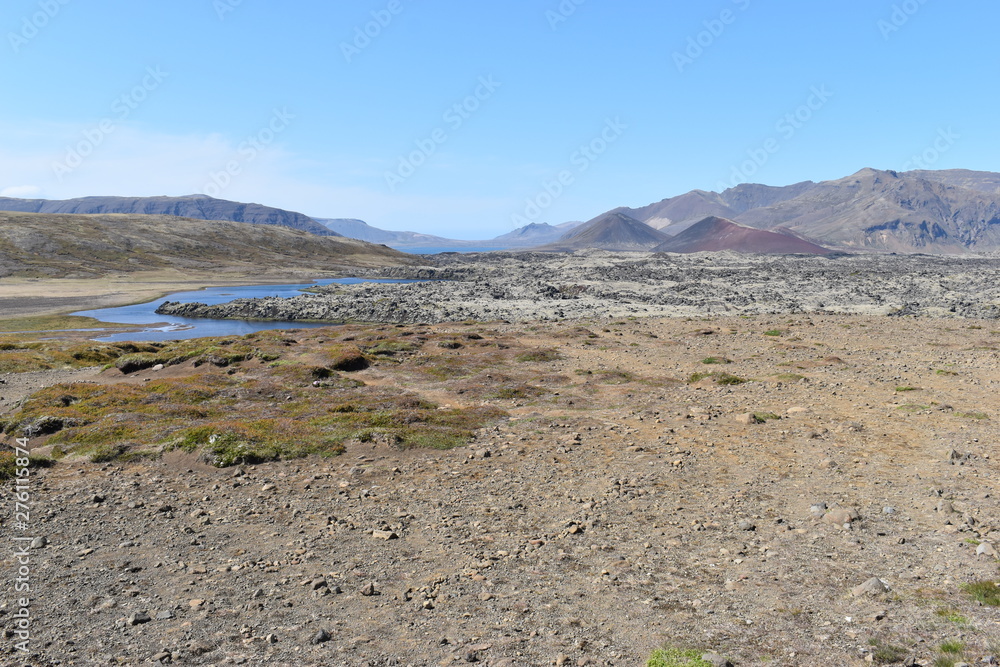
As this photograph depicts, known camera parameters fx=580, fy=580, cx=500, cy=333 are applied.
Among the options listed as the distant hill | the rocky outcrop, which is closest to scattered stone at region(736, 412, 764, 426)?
the rocky outcrop

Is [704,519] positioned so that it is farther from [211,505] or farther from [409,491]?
[211,505]

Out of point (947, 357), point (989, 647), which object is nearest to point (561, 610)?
point (989, 647)

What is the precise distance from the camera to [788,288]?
87062mm

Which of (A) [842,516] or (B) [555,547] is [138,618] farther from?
(A) [842,516]

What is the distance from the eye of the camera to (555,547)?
444 inches

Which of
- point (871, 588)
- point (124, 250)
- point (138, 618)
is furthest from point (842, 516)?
point (124, 250)

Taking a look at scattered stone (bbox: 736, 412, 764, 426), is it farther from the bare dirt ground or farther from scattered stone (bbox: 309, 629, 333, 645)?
scattered stone (bbox: 309, 629, 333, 645)

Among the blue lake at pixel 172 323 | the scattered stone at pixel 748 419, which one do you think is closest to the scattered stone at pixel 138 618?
the scattered stone at pixel 748 419

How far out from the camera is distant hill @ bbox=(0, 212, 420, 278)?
129750 mm

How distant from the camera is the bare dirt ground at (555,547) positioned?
8.28m

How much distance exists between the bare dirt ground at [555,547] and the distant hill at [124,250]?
137 meters

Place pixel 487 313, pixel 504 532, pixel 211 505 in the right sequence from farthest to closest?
pixel 487 313 → pixel 211 505 → pixel 504 532

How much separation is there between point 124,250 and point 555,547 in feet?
578

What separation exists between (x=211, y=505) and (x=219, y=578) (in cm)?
379
